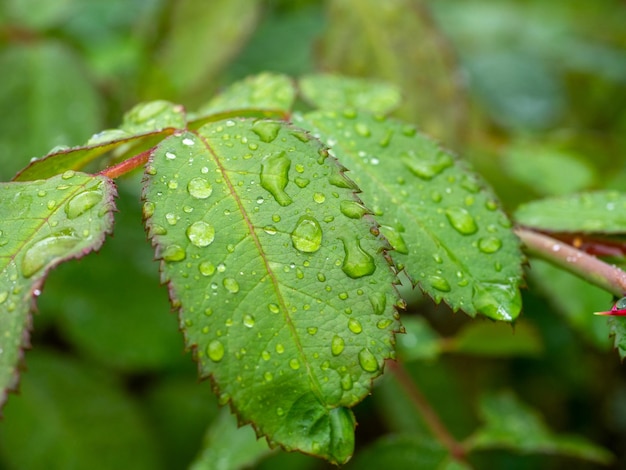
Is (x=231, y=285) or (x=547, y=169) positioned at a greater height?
(x=231, y=285)

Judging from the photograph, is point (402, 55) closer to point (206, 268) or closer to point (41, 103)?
point (41, 103)

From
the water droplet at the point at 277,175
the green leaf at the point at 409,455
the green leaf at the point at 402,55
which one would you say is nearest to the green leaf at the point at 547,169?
the green leaf at the point at 402,55

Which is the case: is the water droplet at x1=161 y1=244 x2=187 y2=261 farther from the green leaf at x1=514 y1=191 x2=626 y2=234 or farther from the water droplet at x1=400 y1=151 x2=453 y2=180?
the green leaf at x1=514 y1=191 x2=626 y2=234

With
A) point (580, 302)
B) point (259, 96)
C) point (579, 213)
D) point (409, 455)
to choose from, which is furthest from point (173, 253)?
point (580, 302)

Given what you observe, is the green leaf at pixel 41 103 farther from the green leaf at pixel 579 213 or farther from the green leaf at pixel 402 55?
the green leaf at pixel 579 213

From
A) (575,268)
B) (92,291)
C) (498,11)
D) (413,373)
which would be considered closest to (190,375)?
(92,291)

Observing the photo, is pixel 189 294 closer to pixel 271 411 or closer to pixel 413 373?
pixel 271 411
